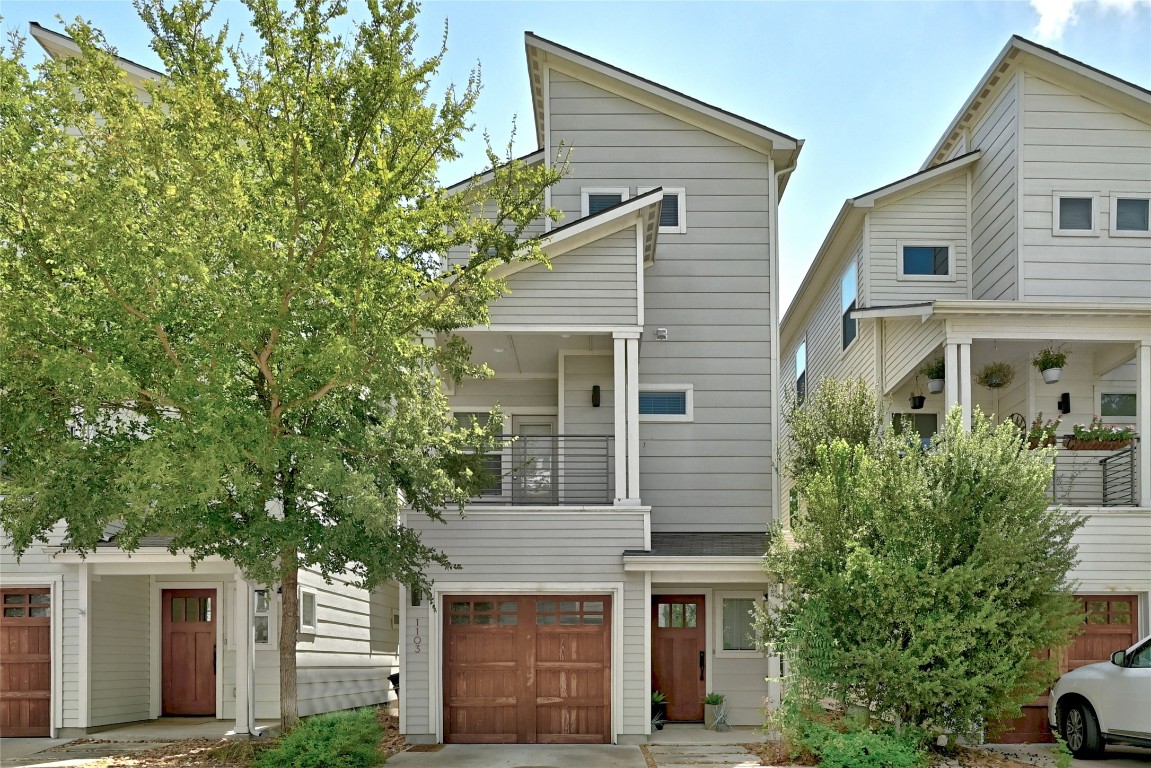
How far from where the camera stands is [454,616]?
14523mm

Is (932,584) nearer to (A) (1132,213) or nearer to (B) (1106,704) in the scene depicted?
(B) (1106,704)

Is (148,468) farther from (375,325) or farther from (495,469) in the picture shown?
(495,469)

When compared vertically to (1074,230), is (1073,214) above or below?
above

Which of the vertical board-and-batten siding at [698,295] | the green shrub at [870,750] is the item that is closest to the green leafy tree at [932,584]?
the green shrub at [870,750]

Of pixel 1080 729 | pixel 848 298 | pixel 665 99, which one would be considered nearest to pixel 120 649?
pixel 665 99

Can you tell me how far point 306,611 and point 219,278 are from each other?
22.7 ft

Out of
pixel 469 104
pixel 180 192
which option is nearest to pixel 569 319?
pixel 469 104

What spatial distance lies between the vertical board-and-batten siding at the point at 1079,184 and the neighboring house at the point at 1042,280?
0.9 inches

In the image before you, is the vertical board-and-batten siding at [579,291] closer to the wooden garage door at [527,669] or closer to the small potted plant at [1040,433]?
the wooden garage door at [527,669]

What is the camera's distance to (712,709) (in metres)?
15.5

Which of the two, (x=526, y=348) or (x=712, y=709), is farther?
(x=526, y=348)

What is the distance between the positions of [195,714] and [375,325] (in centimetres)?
950

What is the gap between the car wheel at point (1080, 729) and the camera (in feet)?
40.7

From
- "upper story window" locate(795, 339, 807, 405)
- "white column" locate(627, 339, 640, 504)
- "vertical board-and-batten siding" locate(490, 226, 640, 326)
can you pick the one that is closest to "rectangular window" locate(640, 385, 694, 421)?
"white column" locate(627, 339, 640, 504)
